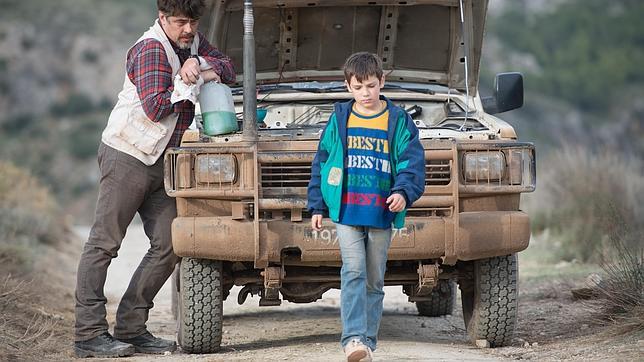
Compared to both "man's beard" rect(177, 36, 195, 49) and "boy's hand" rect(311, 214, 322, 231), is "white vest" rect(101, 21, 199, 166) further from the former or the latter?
"boy's hand" rect(311, 214, 322, 231)

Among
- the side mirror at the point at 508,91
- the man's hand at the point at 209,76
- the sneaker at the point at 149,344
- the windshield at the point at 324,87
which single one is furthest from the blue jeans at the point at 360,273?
the side mirror at the point at 508,91

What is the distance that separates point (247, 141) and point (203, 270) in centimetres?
84

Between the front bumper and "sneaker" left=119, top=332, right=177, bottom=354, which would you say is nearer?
the front bumper

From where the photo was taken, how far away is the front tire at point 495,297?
7457 mm

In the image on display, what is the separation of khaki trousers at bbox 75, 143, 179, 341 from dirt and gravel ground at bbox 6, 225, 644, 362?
348 mm

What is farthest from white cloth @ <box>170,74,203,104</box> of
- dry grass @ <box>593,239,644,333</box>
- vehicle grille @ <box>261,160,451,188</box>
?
Answer: dry grass @ <box>593,239,644,333</box>

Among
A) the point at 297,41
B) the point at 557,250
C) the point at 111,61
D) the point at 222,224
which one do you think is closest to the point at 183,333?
the point at 222,224

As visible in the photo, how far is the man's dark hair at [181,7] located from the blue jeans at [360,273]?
1812 mm

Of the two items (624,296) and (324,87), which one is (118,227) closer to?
(324,87)

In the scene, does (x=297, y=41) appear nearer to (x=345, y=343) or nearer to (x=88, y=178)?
(x=345, y=343)

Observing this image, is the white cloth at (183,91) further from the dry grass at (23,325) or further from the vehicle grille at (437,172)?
the dry grass at (23,325)

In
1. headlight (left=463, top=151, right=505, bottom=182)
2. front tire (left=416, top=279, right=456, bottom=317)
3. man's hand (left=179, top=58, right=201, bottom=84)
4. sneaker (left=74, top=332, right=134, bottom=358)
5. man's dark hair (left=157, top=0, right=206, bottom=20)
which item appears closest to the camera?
headlight (left=463, top=151, right=505, bottom=182)

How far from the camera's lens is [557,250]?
13875mm

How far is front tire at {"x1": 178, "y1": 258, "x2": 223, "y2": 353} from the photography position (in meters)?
7.30
